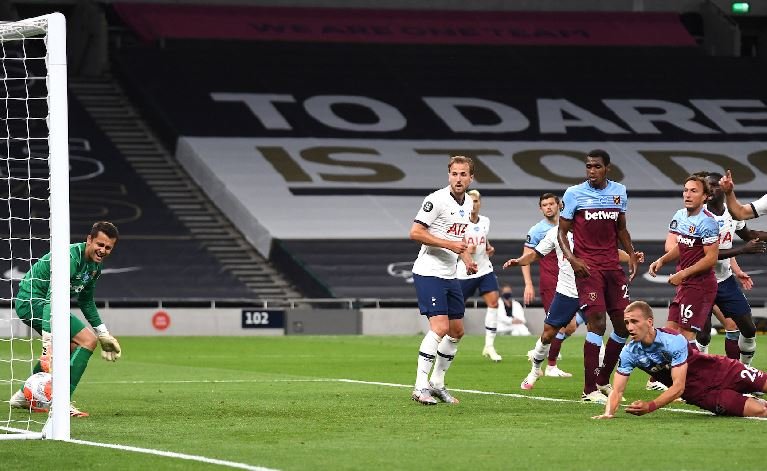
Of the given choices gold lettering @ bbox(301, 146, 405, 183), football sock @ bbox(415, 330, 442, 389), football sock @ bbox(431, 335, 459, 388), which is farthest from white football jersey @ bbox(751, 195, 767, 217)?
gold lettering @ bbox(301, 146, 405, 183)

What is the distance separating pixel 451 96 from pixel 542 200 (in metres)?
27.8

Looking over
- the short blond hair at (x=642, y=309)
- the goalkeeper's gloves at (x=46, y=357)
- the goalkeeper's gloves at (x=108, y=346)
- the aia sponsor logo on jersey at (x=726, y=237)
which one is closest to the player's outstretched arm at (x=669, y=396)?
the short blond hair at (x=642, y=309)

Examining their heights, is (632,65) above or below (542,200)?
above

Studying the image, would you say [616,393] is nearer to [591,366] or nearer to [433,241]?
[591,366]

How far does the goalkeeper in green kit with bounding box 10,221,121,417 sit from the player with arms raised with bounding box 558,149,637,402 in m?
4.52

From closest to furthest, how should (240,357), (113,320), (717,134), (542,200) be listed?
(542,200), (240,357), (113,320), (717,134)

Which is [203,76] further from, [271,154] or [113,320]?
[113,320]

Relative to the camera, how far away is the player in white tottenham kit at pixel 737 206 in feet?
43.9

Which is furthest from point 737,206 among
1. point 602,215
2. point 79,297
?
point 79,297

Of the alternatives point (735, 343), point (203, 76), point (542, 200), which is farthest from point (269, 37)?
point (735, 343)

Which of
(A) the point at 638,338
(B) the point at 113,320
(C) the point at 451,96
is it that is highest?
(C) the point at 451,96

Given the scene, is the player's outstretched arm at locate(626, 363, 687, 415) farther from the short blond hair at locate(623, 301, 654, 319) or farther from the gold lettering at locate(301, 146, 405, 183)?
the gold lettering at locate(301, 146, 405, 183)

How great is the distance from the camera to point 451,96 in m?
46.7

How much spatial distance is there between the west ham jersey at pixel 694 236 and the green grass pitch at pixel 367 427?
56.9 inches
